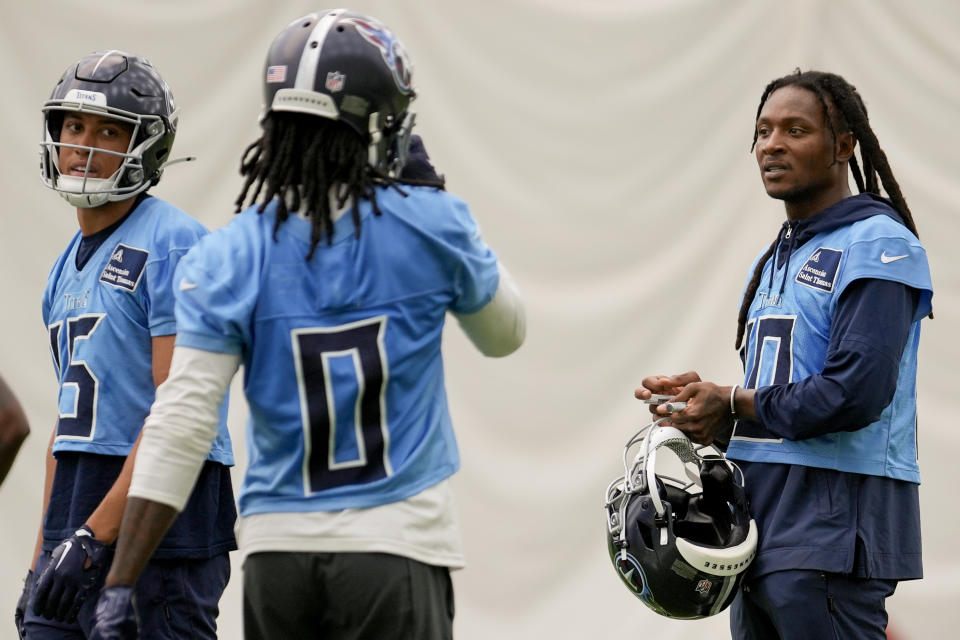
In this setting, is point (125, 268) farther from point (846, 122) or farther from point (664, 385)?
point (846, 122)

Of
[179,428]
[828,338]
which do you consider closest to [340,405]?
[179,428]

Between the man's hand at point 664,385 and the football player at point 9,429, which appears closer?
the football player at point 9,429

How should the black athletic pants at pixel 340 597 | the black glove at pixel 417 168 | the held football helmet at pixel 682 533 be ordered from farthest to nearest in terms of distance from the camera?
the held football helmet at pixel 682 533 < the black glove at pixel 417 168 < the black athletic pants at pixel 340 597

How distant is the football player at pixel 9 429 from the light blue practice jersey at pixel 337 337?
0.95ft

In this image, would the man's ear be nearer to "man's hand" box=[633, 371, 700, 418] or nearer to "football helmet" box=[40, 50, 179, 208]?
"man's hand" box=[633, 371, 700, 418]

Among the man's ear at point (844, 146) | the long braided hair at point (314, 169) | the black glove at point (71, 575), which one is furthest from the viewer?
the man's ear at point (844, 146)

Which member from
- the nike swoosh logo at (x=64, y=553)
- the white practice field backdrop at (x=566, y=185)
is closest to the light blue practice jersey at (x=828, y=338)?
the nike swoosh logo at (x=64, y=553)

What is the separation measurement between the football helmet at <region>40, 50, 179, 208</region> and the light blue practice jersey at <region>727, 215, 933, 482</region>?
138 centimetres

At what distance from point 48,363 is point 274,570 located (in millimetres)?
2888

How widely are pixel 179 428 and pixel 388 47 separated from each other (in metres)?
0.70

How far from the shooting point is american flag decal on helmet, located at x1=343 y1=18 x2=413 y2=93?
212 centimetres

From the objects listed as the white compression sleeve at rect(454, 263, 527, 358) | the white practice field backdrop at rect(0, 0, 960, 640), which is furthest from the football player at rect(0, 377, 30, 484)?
the white practice field backdrop at rect(0, 0, 960, 640)

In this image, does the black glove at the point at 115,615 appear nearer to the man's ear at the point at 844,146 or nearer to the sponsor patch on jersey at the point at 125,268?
the sponsor patch on jersey at the point at 125,268

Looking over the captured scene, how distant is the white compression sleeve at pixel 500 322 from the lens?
210 centimetres
